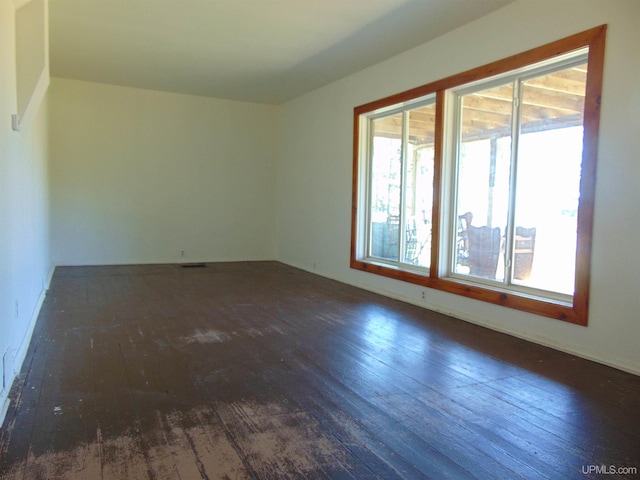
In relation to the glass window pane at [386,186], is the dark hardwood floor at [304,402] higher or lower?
lower

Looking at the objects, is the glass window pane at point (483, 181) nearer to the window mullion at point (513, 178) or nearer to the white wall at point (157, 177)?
the window mullion at point (513, 178)

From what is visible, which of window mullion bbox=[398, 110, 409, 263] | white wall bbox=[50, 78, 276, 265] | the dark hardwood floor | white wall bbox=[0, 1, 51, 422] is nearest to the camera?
the dark hardwood floor

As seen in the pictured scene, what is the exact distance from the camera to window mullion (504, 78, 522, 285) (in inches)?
158

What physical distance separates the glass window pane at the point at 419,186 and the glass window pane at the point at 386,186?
0.20m

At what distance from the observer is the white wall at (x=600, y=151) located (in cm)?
308

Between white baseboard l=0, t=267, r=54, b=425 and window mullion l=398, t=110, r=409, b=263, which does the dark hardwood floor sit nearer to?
white baseboard l=0, t=267, r=54, b=425

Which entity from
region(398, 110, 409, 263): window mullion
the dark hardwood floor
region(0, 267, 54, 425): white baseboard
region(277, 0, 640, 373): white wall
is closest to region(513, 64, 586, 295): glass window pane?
region(277, 0, 640, 373): white wall

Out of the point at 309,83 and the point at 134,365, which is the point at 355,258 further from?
the point at 134,365

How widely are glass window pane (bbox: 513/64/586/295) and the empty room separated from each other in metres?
0.02

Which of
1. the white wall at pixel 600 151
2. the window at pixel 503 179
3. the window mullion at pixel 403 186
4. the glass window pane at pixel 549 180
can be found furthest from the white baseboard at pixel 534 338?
the window mullion at pixel 403 186

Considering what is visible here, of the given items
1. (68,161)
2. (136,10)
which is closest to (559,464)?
(136,10)

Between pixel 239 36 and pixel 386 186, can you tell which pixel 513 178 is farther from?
pixel 239 36

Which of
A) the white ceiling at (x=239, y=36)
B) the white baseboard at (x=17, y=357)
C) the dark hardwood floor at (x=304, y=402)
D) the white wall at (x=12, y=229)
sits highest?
the white ceiling at (x=239, y=36)

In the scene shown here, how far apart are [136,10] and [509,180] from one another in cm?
393
